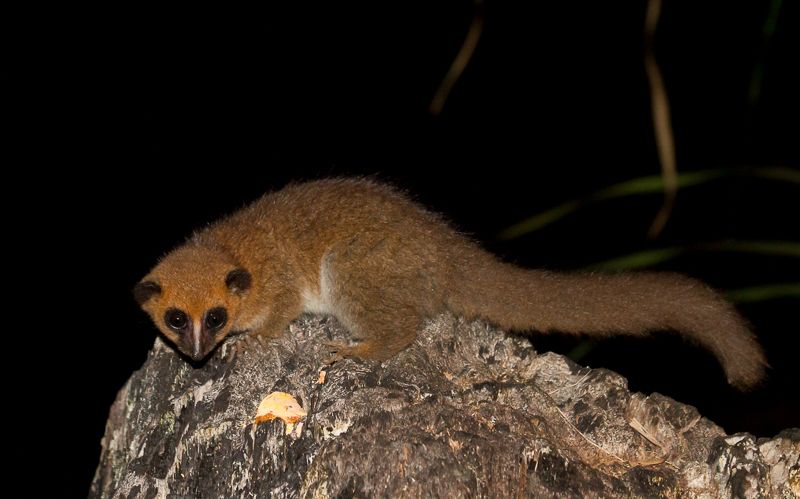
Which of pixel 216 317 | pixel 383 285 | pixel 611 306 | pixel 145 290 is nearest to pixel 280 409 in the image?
pixel 383 285

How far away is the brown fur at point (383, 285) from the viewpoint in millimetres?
4508

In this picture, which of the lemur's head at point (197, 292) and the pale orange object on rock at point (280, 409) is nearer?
the pale orange object on rock at point (280, 409)

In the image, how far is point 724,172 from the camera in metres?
3.43

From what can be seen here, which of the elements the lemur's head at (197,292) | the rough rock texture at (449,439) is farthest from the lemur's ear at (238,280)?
the rough rock texture at (449,439)

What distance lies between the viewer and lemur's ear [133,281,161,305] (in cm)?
508

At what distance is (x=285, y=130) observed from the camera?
8.97 metres

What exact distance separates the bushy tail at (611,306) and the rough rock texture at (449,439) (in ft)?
2.65

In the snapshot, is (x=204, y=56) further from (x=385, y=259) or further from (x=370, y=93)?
(x=385, y=259)

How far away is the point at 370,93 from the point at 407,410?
6.08 metres

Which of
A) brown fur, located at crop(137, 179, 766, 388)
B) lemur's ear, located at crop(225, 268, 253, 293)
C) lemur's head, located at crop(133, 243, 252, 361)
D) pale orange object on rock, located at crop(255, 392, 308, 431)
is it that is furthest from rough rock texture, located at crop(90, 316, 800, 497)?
lemur's ear, located at crop(225, 268, 253, 293)

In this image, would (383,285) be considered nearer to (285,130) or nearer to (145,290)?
(145,290)

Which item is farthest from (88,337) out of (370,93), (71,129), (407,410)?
(407,410)

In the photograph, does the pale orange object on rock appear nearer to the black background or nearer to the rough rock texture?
the rough rock texture

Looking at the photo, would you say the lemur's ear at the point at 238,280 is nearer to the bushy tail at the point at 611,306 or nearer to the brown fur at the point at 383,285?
the brown fur at the point at 383,285
